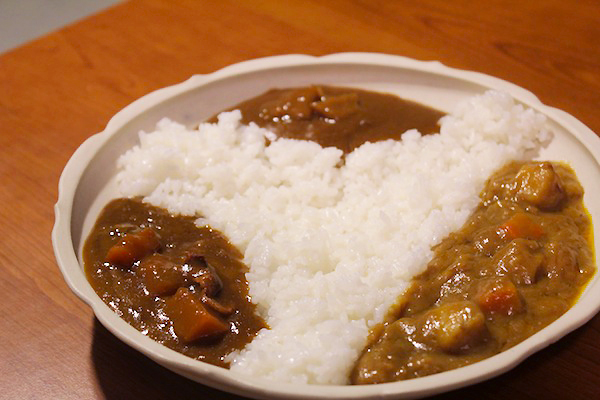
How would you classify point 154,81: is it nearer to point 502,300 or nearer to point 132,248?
point 132,248

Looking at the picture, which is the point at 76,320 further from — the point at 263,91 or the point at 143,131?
the point at 263,91

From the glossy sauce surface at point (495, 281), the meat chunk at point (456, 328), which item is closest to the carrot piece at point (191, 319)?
the glossy sauce surface at point (495, 281)

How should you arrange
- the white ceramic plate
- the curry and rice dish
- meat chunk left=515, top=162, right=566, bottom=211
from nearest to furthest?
the white ceramic plate, the curry and rice dish, meat chunk left=515, top=162, right=566, bottom=211

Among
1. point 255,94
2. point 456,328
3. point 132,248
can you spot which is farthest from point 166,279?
point 255,94

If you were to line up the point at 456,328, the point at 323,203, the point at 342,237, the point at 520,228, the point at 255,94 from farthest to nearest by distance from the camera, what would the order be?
the point at 255,94 < the point at 323,203 < the point at 342,237 < the point at 520,228 < the point at 456,328

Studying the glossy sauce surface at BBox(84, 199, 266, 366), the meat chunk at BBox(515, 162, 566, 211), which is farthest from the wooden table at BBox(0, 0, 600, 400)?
the meat chunk at BBox(515, 162, 566, 211)

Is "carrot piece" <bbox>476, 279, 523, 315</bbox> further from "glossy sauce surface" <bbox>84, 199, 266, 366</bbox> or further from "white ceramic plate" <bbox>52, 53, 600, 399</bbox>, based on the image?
"glossy sauce surface" <bbox>84, 199, 266, 366</bbox>
